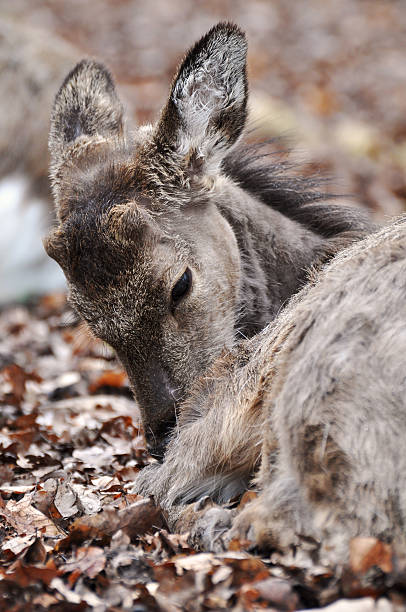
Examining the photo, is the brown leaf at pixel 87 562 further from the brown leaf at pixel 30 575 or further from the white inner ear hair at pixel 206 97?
the white inner ear hair at pixel 206 97

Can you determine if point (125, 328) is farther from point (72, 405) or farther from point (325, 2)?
point (325, 2)

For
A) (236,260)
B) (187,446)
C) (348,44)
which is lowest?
(187,446)

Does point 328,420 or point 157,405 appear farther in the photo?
point 157,405

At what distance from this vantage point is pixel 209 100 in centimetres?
470

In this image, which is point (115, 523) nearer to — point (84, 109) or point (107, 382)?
point (84, 109)

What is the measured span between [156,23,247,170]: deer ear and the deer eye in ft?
2.33

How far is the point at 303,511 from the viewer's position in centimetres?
328

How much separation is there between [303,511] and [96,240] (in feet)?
5.97

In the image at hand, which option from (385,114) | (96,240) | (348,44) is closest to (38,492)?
(96,240)

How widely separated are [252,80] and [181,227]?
12.4 m

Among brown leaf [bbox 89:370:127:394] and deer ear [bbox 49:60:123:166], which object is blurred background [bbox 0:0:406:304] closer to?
deer ear [bbox 49:60:123:166]

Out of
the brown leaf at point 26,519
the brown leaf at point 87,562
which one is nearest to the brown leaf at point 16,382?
the brown leaf at point 26,519

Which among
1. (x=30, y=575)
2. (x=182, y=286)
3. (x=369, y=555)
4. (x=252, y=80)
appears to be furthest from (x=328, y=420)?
(x=252, y=80)

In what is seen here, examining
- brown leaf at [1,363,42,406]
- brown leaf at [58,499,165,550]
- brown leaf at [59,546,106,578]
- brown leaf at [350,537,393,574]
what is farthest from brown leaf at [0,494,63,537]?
brown leaf at [1,363,42,406]
